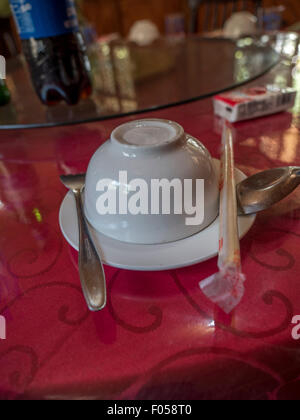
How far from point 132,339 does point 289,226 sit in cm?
22

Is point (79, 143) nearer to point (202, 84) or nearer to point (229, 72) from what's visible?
point (202, 84)

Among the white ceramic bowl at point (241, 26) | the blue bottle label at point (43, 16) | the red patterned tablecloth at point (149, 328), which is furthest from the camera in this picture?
the white ceramic bowl at point (241, 26)

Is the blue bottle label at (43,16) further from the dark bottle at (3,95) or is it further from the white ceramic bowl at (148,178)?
the white ceramic bowl at (148,178)

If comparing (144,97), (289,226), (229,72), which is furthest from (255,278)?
(229,72)

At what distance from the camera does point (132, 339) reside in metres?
0.26

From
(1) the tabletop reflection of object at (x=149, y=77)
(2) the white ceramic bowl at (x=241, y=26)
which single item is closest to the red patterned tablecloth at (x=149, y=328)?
(1) the tabletop reflection of object at (x=149, y=77)

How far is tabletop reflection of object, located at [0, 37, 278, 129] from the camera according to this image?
71cm

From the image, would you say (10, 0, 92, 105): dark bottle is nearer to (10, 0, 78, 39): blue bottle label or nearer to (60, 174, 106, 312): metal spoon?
(10, 0, 78, 39): blue bottle label

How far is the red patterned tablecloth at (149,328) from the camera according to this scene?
229 mm

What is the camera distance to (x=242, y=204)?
1.08 ft

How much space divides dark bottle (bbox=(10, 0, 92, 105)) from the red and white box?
336 millimetres

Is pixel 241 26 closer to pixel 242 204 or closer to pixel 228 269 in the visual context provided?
pixel 242 204

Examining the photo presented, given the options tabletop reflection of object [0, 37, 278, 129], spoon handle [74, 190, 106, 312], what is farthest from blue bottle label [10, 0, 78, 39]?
spoon handle [74, 190, 106, 312]
